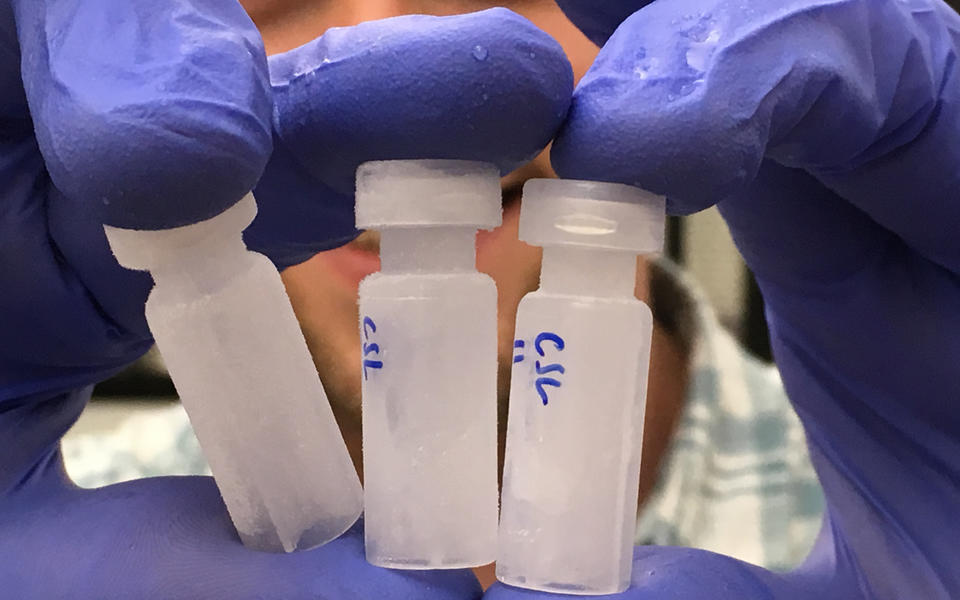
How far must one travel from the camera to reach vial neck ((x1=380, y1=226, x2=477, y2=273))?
1.22 feet

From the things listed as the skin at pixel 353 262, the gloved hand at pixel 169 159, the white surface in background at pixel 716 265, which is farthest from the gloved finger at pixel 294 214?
the white surface in background at pixel 716 265

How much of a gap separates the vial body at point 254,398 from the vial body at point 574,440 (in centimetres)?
10

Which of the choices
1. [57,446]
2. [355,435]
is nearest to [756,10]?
[57,446]

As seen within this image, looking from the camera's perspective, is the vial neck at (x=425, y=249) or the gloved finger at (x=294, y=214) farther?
the gloved finger at (x=294, y=214)

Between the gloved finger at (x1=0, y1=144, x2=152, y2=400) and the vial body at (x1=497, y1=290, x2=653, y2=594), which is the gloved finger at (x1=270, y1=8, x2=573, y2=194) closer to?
the vial body at (x1=497, y1=290, x2=653, y2=594)

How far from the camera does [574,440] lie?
1.24 feet

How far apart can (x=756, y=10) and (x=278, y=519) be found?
347 millimetres

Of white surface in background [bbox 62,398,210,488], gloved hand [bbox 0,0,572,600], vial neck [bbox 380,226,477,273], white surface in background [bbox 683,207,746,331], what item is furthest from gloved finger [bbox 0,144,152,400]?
white surface in background [bbox 683,207,746,331]

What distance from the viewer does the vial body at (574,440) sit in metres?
0.37

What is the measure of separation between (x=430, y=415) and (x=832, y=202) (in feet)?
1.03

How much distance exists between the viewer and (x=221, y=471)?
408 millimetres

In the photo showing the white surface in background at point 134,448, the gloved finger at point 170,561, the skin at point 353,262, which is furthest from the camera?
the white surface in background at point 134,448

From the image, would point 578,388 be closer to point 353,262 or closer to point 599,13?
point 599,13

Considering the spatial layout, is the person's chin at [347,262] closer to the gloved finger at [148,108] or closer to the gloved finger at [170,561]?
the gloved finger at [170,561]
